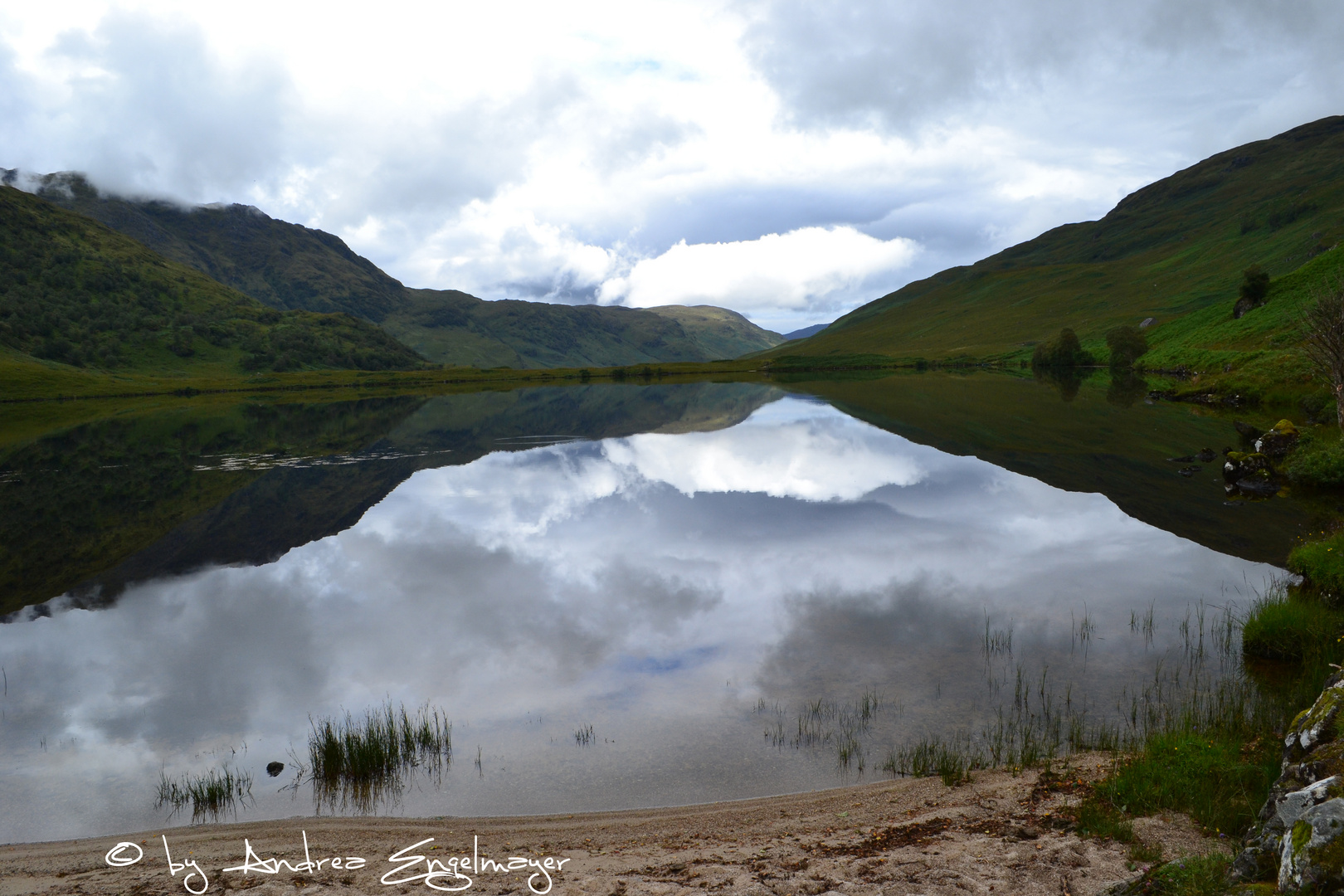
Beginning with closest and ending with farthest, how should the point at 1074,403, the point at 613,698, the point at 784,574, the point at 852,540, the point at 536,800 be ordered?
1. the point at 536,800
2. the point at 613,698
3. the point at 784,574
4. the point at 852,540
5. the point at 1074,403

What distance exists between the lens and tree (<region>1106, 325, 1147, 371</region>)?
115 meters

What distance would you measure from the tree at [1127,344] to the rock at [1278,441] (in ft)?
298

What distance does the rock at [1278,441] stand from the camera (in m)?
33.4

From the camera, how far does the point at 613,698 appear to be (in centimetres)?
1493

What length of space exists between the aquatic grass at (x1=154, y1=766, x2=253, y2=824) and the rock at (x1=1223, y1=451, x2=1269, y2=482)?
38.4 meters

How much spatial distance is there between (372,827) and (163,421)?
97.4m

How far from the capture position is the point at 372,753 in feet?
41.6

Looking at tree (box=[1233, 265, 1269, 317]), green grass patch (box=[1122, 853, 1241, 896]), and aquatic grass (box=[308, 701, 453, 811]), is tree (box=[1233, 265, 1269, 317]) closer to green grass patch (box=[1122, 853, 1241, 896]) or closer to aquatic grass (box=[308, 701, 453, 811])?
green grass patch (box=[1122, 853, 1241, 896])

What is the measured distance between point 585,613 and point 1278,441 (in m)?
34.5

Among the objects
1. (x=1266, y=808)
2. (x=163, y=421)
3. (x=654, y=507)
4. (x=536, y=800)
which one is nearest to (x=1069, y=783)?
(x=1266, y=808)

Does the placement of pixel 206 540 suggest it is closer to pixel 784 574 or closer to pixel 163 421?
pixel 784 574

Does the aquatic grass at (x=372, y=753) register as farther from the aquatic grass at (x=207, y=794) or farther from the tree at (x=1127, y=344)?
the tree at (x=1127, y=344)

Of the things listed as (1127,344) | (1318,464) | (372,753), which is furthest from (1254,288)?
(372,753)
